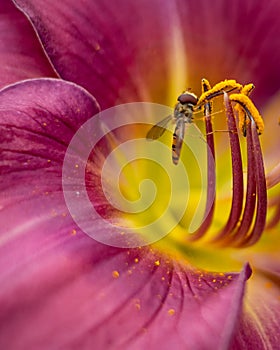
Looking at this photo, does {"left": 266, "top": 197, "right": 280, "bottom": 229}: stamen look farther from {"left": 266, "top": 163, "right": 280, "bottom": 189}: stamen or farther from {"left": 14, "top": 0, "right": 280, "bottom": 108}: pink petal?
{"left": 14, "top": 0, "right": 280, "bottom": 108}: pink petal

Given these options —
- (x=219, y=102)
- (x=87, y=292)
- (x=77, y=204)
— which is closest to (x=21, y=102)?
(x=77, y=204)

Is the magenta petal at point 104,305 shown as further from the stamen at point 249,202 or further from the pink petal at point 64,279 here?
the stamen at point 249,202

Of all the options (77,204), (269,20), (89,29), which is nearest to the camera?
(77,204)

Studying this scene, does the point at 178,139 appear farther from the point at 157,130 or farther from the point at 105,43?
the point at 105,43

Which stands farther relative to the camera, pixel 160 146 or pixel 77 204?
pixel 160 146

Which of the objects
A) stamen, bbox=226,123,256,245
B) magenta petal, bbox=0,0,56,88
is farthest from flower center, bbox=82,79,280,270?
magenta petal, bbox=0,0,56,88

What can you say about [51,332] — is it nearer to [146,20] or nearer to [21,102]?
[21,102]
